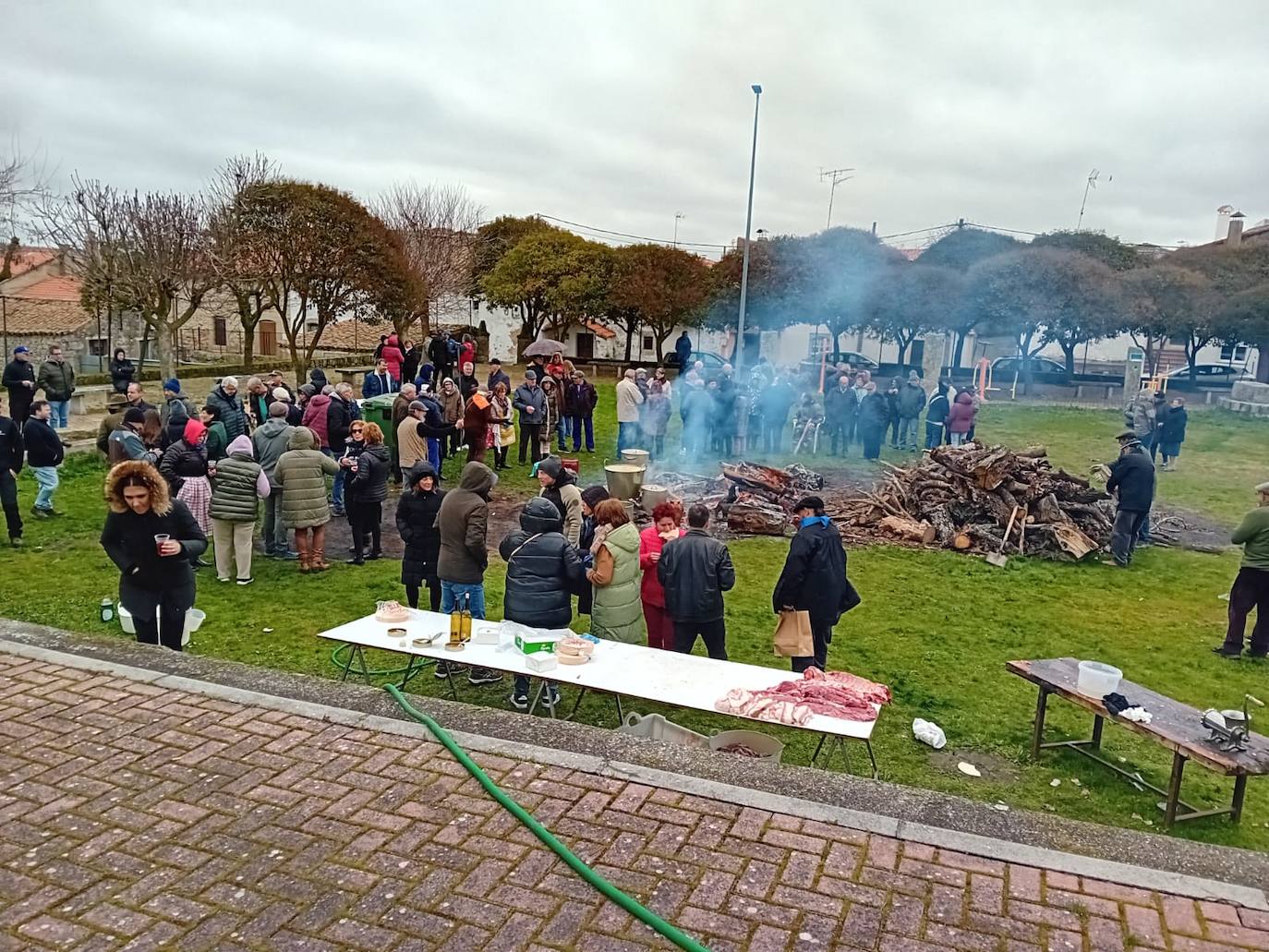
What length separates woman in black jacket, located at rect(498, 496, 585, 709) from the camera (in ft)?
20.1

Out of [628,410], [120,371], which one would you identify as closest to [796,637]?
[628,410]

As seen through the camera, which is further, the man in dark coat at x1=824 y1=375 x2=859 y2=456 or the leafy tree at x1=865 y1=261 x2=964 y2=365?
the leafy tree at x1=865 y1=261 x2=964 y2=365

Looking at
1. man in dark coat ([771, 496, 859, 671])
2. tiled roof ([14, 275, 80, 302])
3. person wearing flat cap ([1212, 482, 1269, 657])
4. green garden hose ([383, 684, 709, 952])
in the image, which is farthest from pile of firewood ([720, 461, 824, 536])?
tiled roof ([14, 275, 80, 302])

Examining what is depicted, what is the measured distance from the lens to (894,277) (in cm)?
2917

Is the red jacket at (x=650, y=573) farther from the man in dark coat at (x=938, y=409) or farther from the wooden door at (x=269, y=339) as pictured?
the wooden door at (x=269, y=339)

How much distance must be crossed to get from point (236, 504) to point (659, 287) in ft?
87.4

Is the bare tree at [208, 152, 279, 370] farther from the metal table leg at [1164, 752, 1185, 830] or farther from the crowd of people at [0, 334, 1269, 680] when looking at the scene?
the metal table leg at [1164, 752, 1185, 830]

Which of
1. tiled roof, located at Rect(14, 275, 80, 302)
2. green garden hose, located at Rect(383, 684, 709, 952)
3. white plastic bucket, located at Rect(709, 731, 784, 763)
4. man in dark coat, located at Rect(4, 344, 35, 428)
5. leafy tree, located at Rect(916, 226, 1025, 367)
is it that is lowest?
white plastic bucket, located at Rect(709, 731, 784, 763)

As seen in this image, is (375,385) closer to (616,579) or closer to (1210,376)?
(616,579)

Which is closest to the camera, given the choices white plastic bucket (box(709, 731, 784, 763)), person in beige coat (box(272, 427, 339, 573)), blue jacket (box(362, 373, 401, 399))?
white plastic bucket (box(709, 731, 784, 763))

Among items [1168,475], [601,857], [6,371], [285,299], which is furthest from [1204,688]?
[285,299]

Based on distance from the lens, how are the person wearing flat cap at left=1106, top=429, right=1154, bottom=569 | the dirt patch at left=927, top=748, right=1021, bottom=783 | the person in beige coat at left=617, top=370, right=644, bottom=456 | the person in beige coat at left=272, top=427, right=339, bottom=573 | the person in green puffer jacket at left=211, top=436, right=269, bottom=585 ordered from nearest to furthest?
1. the dirt patch at left=927, top=748, right=1021, bottom=783
2. the person in green puffer jacket at left=211, top=436, right=269, bottom=585
3. the person in beige coat at left=272, top=427, right=339, bottom=573
4. the person wearing flat cap at left=1106, top=429, right=1154, bottom=569
5. the person in beige coat at left=617, top=370, right=644, bottom=456

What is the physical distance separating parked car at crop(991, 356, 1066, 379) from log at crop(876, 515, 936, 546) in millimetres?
22397

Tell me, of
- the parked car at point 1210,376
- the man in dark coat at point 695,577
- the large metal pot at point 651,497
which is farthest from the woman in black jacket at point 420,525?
the parked car at point 1210,376
